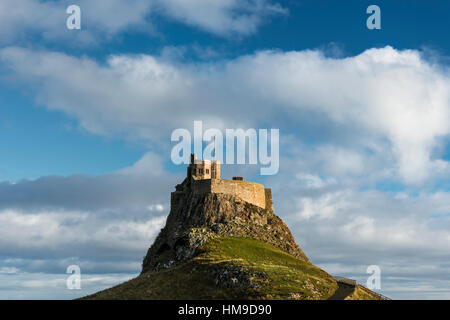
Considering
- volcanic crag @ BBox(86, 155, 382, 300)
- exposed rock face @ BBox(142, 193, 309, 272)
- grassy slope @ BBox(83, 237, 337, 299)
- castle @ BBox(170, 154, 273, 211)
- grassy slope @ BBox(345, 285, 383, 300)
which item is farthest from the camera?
castle @ BBox(170, 154, 273, 211)

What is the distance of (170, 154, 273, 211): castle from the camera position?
10912cm

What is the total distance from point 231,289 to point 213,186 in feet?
128

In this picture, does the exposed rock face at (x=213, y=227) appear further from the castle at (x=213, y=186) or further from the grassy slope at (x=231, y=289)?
the grassy slope at (x=231, y=289)

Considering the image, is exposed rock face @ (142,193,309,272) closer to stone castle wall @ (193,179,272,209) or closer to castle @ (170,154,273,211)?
stone castle wall @ (193,179,272,209)

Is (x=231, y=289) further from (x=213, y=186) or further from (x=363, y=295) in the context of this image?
(x=213, y=186)

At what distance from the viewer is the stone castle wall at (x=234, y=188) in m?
109

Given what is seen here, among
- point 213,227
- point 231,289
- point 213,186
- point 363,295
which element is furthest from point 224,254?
point 363,295

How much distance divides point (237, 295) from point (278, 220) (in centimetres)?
4428

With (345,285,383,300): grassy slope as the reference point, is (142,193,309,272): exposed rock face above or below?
above

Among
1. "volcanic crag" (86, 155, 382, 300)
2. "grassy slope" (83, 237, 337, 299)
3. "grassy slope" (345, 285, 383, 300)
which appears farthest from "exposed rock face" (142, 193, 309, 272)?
"grassy slope" (345, 285, 383, 300)

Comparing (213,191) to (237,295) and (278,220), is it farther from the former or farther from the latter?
(237,295)
